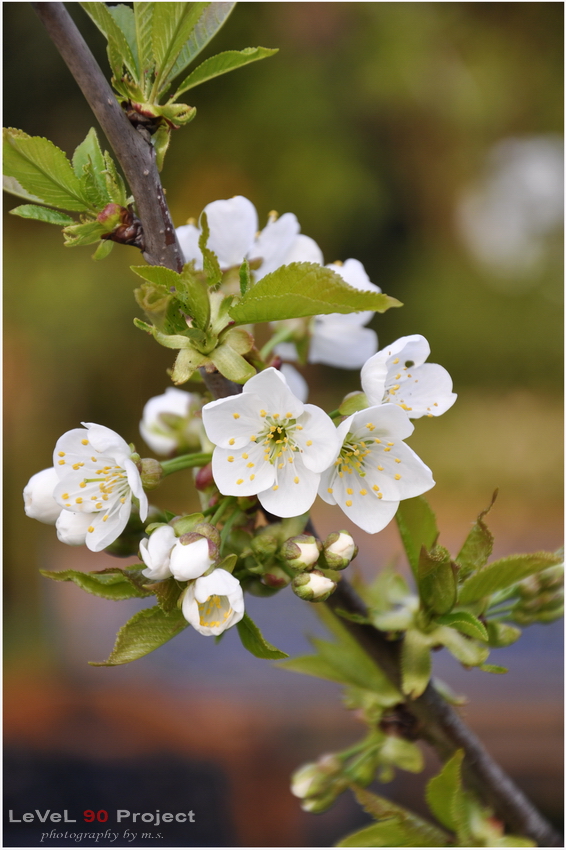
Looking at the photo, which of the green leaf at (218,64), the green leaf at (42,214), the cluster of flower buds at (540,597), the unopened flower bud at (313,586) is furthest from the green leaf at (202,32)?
the cluster of flower buds at (540,597)

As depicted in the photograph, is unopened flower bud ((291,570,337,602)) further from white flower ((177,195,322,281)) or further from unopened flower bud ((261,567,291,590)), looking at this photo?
white flower ((177,195,322,281))

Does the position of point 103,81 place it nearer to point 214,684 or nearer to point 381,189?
point 214,684

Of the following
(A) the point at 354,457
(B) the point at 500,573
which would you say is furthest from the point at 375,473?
(B) the point at 500,573

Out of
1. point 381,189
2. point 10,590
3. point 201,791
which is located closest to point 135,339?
point 10,590

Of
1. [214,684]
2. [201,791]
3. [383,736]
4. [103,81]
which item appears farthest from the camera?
[214,684]

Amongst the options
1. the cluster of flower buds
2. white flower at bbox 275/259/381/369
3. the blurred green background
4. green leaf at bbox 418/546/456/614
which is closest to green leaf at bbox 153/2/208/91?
white flower at bbox 275/259/381/369

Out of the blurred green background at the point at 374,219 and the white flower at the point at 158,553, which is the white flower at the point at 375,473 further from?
the blurred green background at the point at 374,219
